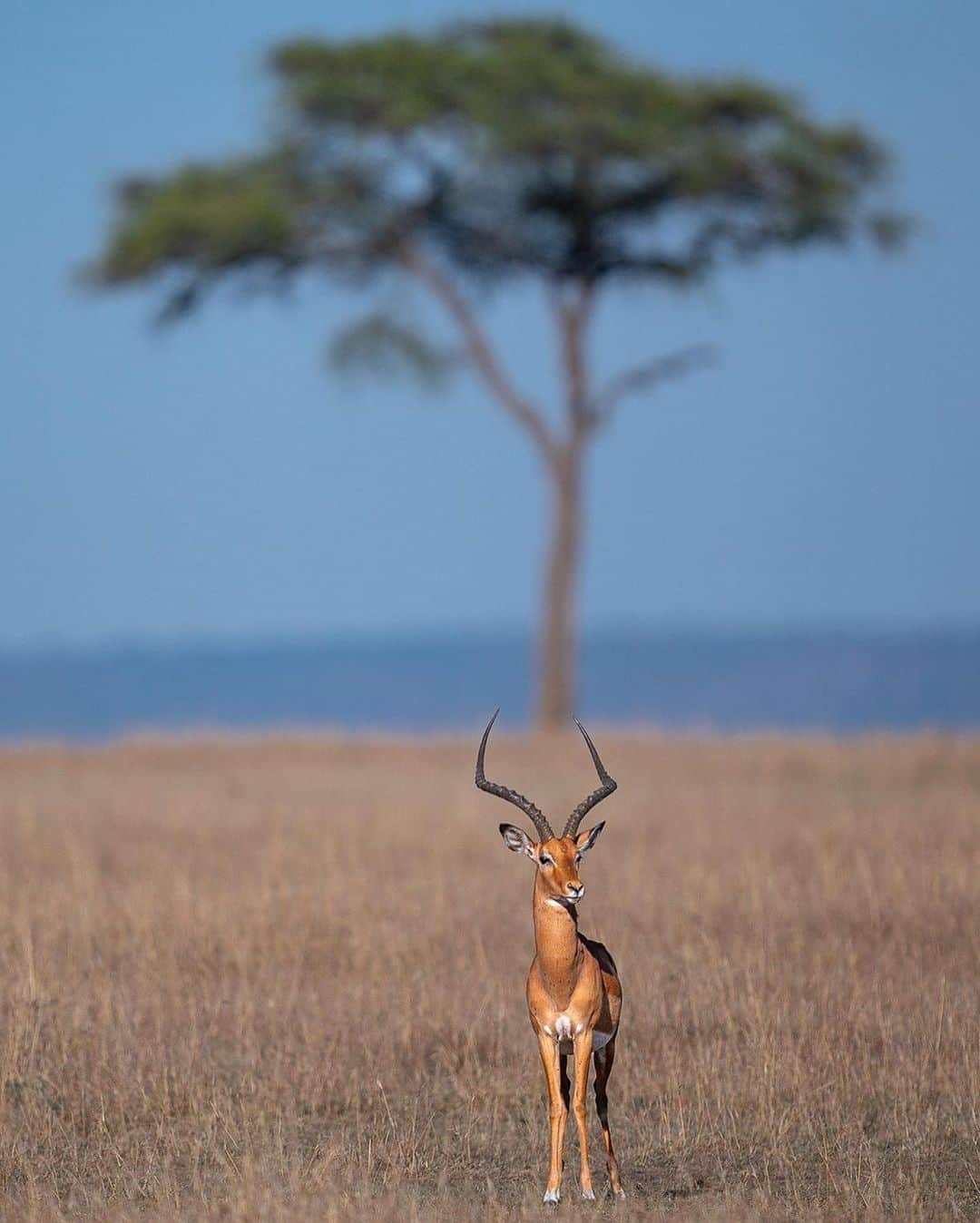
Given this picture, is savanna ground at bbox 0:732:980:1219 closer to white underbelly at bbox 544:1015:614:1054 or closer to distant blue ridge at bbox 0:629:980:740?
white underbelly at bbox 544:1015:614:1054

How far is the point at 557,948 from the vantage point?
6.32m

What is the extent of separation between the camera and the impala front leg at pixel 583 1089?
20.7ft

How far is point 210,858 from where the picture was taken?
14734 mm

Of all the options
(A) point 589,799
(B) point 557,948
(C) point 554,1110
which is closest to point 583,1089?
(C) point 554,1110

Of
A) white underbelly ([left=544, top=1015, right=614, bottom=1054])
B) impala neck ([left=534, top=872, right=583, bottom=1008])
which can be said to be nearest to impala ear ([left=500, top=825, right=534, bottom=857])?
impala neck ([left=534, top=872, right=583, bottom=1008])

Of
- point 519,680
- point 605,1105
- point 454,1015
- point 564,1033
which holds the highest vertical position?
point 519,680

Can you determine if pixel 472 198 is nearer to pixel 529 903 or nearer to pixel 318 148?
pixel 318 148

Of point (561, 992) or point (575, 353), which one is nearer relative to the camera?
point (561, 992)

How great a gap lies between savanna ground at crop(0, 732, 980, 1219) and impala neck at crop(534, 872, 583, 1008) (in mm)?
765

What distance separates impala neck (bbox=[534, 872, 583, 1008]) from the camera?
6.31 metres

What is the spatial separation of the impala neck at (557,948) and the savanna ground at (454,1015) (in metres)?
0.77

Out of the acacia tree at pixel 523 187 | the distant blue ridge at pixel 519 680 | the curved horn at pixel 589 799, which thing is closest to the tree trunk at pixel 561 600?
the acacia tree at pixel 523 187

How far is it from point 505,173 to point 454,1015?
19.5 meters

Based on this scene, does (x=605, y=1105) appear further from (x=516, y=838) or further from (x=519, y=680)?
(x=519, y=680)
